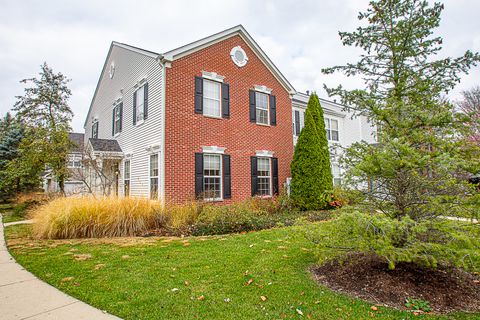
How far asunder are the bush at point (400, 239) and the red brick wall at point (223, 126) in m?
7.27

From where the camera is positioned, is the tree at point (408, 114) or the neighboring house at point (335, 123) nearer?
the tree at point (408, 114)

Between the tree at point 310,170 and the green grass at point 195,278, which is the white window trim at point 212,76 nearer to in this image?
the tree at point 310,170

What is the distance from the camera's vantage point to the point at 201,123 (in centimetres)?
1126

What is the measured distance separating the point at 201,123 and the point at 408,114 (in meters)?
8.42

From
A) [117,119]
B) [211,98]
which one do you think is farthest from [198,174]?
[117,119]

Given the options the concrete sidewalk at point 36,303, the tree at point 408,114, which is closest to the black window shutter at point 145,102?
the concrete sidewalk at point 36,303

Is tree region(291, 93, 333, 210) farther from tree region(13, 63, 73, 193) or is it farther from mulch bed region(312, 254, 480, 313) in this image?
tree region(13, 63, 73, 193)

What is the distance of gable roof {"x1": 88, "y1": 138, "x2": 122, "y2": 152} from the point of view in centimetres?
1332

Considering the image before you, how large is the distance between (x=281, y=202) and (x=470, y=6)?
9.65 metres

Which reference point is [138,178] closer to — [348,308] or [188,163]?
[188,163]

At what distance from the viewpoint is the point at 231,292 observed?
363 centimetres

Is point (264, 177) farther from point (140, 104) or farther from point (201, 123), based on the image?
point (140, 104)

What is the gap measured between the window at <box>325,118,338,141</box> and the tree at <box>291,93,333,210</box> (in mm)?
5200

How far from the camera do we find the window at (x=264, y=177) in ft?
42.5
